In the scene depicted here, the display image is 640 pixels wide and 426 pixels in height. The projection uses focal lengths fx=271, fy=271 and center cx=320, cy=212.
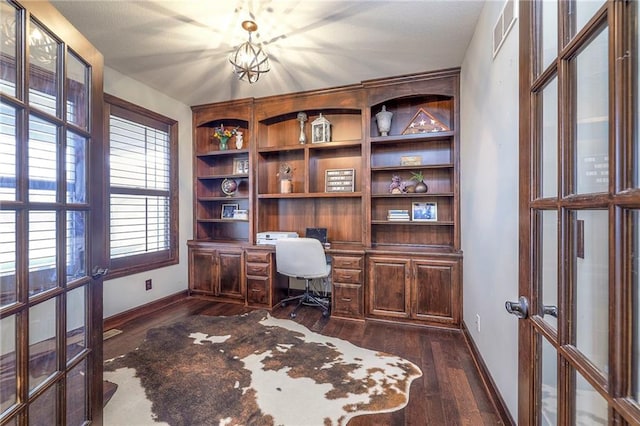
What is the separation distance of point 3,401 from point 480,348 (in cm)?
248

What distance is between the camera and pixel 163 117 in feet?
10.9

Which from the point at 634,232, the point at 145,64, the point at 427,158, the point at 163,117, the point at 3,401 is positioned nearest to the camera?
the point at 634,232

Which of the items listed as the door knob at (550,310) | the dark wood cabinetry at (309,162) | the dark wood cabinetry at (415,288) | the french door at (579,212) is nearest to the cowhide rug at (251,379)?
the dark wood cabinetry at (415,288)

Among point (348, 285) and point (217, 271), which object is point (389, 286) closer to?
point (348, 285)

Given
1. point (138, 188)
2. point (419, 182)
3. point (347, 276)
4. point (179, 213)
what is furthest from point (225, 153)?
point (419, 182)

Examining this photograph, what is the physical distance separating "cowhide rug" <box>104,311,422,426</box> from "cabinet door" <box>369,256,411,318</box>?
630 mm

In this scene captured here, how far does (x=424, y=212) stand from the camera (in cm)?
310

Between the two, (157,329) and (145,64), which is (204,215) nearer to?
(157,329)

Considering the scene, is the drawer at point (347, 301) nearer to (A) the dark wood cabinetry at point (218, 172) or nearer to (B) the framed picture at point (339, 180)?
(B) the framed picture at point (339, 180)

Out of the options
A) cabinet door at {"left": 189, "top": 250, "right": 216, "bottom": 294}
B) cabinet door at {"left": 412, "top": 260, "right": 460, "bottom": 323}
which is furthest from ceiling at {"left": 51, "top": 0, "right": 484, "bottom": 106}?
cabinet door at {"left": 189, "top": 250, "right": 216, "bottom": 294}

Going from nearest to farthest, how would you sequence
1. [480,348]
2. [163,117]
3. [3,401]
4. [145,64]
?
[3,401]
[480,348]
[145,64]
[163,117]

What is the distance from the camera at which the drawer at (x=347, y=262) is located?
2883 millimetres

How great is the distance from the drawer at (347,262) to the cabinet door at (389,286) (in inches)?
5.0

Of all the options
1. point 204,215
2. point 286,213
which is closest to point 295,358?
point 286,213
